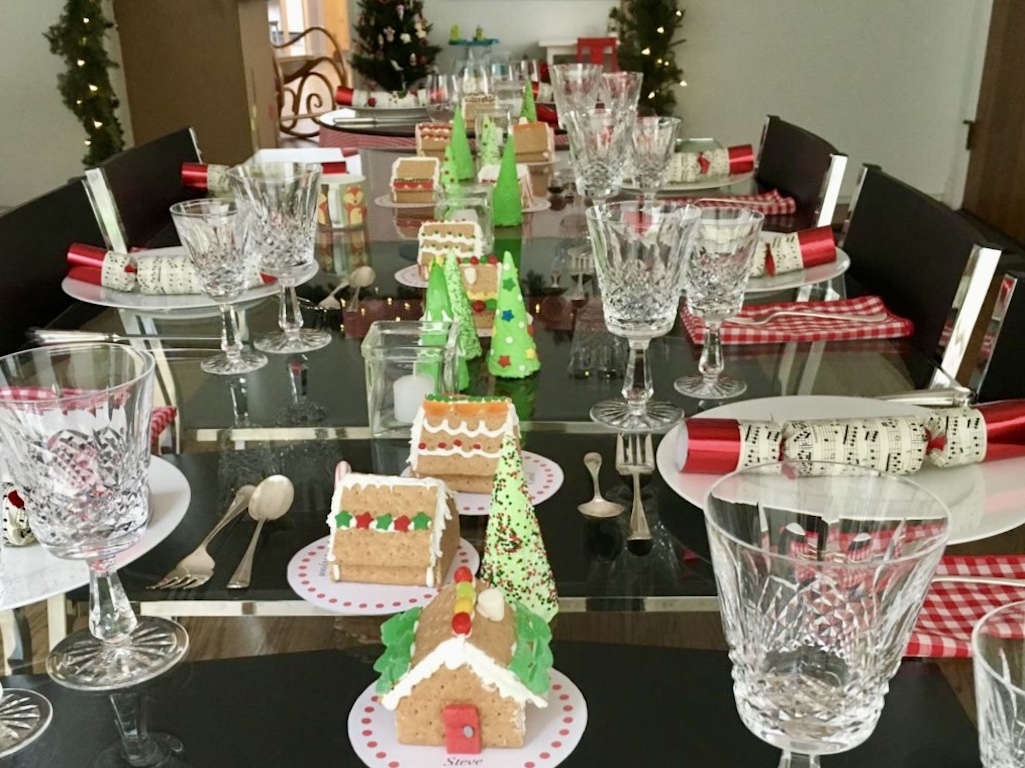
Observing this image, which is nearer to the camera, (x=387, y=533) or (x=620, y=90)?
(x=387, y=533)

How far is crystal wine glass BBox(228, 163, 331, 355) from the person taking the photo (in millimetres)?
1323

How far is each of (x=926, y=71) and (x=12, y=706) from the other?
5.38m

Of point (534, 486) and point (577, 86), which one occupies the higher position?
point (577, 86)

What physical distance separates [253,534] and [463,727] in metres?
0.33

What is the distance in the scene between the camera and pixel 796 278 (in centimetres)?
152

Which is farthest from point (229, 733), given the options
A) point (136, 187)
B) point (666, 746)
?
point (136, 187)

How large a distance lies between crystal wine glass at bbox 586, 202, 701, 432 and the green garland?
167 inches

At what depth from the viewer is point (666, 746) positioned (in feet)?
2.10

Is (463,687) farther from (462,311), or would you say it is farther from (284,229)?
(284,229)

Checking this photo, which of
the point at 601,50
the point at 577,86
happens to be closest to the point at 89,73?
the point at 601,50

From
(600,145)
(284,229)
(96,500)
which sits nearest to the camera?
(96,500)

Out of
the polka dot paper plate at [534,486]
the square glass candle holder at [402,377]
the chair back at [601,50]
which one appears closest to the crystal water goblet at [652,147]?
the square glass candle holder at [402,377]

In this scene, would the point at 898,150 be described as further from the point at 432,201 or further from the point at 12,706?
the point at 12,706

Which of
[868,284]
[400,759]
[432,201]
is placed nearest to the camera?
[400,759]
